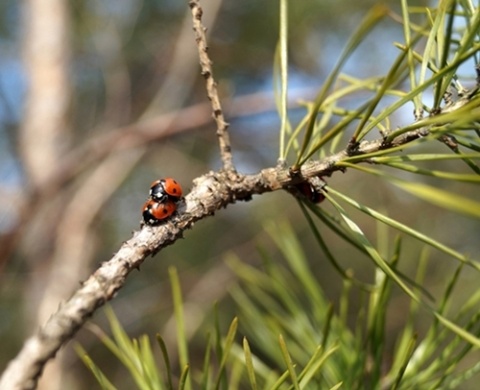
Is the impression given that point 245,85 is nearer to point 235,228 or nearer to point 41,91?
point 235,228

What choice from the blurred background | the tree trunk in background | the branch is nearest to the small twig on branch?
the branch

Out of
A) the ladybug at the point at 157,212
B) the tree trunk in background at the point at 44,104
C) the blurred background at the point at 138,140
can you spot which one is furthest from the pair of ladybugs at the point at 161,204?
the tree trunk in background at the point at 44,104

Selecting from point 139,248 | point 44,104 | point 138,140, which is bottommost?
point 139,248

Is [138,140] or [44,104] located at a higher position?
[44,104]

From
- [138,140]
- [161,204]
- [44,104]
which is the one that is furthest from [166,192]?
[44,104]

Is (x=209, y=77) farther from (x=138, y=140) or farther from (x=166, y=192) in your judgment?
(x=138, y=140)

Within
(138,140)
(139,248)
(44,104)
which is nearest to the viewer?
(139,248)

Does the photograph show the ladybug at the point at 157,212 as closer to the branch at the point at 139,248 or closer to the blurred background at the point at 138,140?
the branch at the point at 139,248

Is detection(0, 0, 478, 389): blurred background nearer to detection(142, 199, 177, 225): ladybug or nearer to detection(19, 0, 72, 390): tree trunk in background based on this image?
detection(19, 0, 72, 390): tree trunk in background
